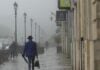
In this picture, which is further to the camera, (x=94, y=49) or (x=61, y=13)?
(x=61, y=13)

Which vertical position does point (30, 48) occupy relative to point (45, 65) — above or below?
above

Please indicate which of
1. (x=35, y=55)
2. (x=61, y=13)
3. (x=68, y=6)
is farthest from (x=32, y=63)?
(x=61, y=13)

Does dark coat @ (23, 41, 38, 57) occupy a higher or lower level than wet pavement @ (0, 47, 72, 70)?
higher

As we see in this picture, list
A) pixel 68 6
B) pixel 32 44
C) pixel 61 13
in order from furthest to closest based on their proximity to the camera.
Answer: pixel 61 13 < pixel 68 6 < pixel 32 44

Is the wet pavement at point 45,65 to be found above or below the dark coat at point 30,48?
below

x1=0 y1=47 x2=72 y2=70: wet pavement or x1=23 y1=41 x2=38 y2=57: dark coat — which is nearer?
x1=23 y1=41 x2=38 y2=57: dark coat

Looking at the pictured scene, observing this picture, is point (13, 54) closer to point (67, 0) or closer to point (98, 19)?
point (67, 0)

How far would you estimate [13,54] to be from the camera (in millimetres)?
50125

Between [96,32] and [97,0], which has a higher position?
[97,0]

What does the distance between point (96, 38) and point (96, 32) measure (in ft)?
0.61

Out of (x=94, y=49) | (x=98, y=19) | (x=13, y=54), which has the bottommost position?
(x=13, y=54)

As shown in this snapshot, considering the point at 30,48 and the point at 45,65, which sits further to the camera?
the point at 45,65

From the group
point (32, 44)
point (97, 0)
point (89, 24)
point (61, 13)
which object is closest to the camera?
point (97, 0)

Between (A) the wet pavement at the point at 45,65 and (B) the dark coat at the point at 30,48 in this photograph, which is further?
(A) the wet pavement at the point at 45,65
